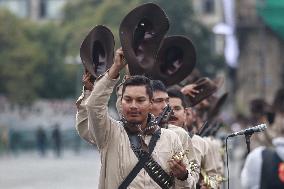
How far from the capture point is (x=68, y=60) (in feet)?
229

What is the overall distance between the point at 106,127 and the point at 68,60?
62343 millimetres

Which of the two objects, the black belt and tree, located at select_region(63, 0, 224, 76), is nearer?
the black belt

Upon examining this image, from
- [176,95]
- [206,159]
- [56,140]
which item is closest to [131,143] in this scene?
[176,95]

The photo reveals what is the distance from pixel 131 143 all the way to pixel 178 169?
371mm

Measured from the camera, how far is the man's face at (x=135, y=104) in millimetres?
7723

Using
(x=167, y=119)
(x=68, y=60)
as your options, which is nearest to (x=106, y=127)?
(x=167, y=119)

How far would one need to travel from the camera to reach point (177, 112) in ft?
32.8

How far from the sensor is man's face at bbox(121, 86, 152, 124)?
772 centimetres

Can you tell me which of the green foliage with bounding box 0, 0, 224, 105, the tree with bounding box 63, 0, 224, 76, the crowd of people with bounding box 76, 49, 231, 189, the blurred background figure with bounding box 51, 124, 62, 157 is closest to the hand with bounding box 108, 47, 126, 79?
the crowd of people with bounding box 76, 49, 231, 189

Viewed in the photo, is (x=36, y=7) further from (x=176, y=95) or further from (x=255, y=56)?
(x=176, y=95)

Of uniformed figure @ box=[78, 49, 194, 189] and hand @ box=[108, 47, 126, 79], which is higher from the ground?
hand @ box=[108, 47, 126, 79]

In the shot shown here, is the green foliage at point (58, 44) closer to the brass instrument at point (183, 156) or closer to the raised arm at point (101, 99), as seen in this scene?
the brass instrument at point (183, 156)

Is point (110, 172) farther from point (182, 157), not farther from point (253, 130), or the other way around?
point (253, 130)

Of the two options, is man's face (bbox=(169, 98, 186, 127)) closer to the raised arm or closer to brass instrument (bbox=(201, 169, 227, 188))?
brass instrument (bbox=(201, 169, 227, 188))
